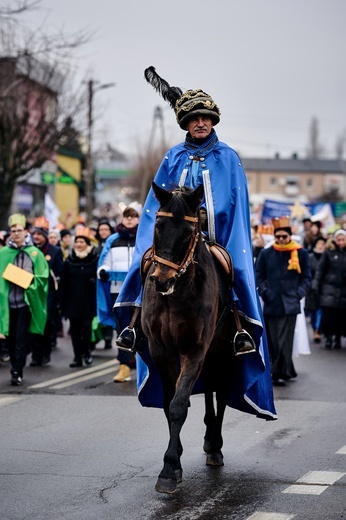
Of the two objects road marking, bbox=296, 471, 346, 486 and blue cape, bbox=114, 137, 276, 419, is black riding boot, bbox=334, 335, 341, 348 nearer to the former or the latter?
blue cape, bbox=114, 137, 276, 419

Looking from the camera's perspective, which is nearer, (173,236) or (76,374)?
(173,236)

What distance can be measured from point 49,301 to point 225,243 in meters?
8.39

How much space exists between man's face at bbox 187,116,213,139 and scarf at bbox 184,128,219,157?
1.4 inches

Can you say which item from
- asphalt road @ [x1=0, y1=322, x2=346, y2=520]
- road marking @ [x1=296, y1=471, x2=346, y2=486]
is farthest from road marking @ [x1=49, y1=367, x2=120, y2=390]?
road marking @ [x1=296, y1=471, x2=346, y2=486]

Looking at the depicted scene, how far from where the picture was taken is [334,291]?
57.0ft

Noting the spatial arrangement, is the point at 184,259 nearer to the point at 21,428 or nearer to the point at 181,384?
the point at 181,384

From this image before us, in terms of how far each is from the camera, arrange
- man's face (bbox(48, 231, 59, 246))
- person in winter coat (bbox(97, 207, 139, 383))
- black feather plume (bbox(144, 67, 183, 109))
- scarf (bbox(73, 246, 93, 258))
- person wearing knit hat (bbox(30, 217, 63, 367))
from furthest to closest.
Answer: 1. man's face (bbox(48, 231, 59, 246))
2. scarf (bbox(73, 246, 93, 258))
3. person wearing knit hat (bbox(30, 217, 63, 367))
4. person in winter coat (bbox(97, 207, 139, 383))
5. black feather plume (bbox(144, 67, 183, 109))

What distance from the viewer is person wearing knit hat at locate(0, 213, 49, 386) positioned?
12.6 m

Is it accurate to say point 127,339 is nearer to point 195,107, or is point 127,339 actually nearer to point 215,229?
point 215,229

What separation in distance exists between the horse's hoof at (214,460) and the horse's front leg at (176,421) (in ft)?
2.20

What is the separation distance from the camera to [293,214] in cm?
2806

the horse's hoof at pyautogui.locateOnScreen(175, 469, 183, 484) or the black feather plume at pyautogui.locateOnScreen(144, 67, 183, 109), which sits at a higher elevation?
the black feather plume at pyautogui.locateOnScreen(144, 67, 183, 109)

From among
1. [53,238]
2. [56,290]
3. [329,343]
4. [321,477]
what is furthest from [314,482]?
[53,238]

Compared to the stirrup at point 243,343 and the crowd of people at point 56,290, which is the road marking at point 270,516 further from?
the crowd of people at point 56,290
